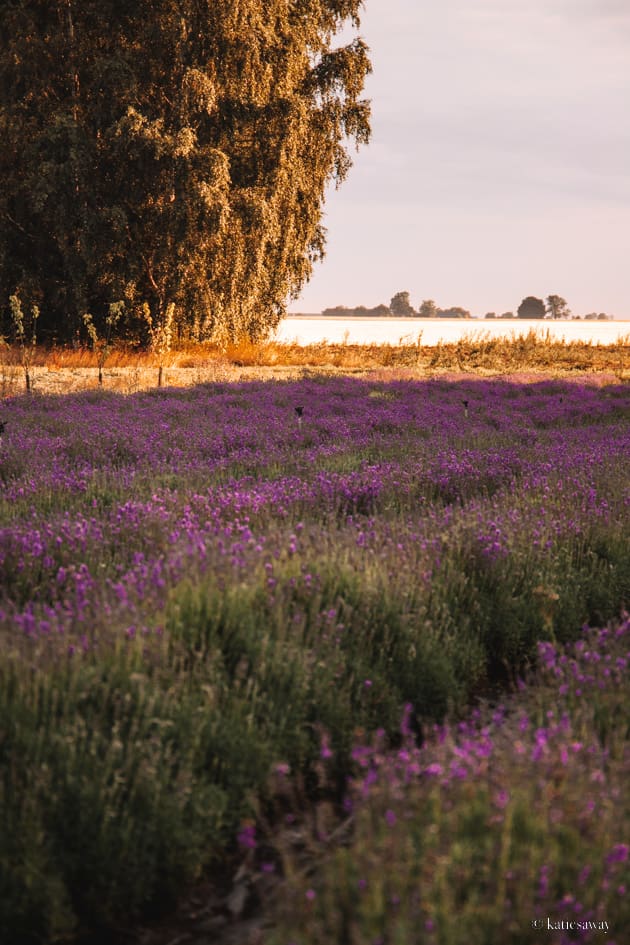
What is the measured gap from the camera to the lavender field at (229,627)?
8.45 feet

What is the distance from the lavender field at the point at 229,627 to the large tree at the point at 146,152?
18.2m

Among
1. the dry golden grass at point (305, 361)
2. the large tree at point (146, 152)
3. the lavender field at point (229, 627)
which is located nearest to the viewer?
the lavender field at point (229, 627)

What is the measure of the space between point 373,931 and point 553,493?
17.0 feet

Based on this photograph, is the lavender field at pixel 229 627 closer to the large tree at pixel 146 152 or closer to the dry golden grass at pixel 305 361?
the dry golden grass at pixel 305 361

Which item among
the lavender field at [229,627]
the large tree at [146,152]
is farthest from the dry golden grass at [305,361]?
the lavender field at [229,627]

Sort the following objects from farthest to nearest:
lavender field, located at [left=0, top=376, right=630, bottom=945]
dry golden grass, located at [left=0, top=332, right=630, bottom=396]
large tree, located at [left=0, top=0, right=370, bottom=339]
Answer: large tree, located at [left=0, top=0, right=370, bottom=339] < dry golden grass, located at [left=0, top=332, right=630, bottom=396] < lavender field, located at [left=0, top=376, right=630, bottom=945]

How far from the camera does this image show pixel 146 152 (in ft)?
79.2

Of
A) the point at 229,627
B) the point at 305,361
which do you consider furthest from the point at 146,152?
the point at 229,627

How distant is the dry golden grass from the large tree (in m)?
1.87

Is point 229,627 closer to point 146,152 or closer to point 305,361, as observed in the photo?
point 146,152

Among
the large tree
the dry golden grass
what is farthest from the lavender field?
the large tree

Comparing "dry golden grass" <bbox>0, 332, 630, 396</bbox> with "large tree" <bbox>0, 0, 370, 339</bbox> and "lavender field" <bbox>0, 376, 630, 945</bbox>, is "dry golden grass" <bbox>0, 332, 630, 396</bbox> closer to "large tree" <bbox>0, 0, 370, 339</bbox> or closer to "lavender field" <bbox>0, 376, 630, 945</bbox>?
"large tree" <bbox>0, 0, 370, 339</bbox>

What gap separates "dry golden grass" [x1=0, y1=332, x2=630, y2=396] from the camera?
63.3ft

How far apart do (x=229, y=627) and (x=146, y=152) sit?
23601 mm
